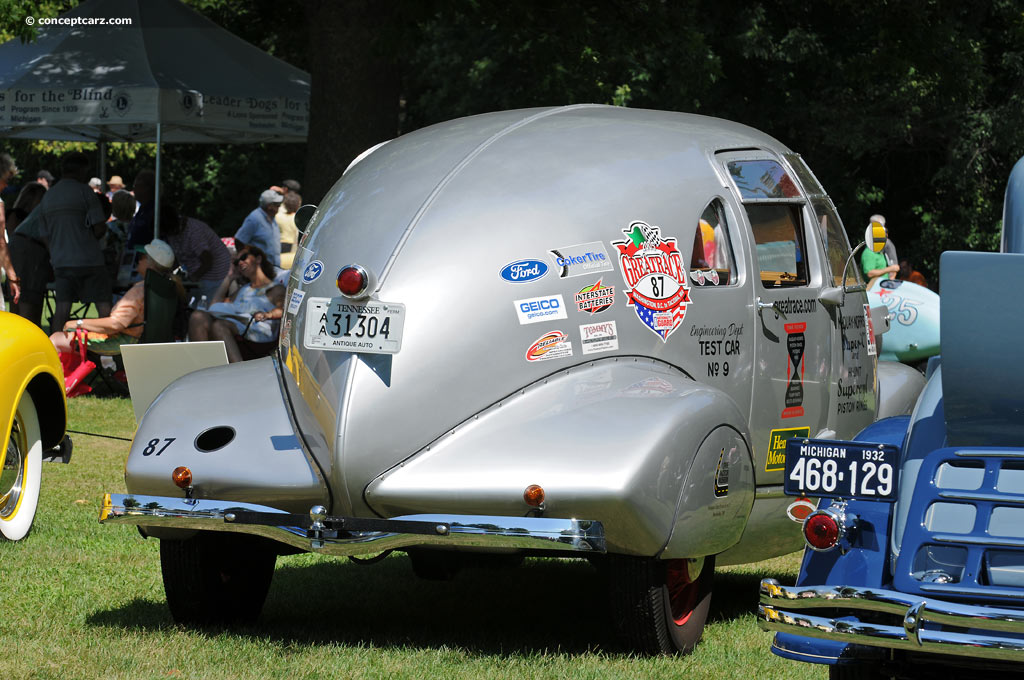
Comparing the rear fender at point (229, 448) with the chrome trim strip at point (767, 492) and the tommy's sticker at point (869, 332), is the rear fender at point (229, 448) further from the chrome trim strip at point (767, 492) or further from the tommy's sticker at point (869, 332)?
the tommy's sticker at point (869, 332)

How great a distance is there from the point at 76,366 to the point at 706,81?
7.94 m

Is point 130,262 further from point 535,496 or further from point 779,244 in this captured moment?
point 535,496

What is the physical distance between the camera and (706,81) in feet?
56.5

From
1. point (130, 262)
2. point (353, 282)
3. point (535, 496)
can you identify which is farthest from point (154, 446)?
point (130, 262)

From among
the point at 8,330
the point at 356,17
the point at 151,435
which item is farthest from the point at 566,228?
the point at 356,17

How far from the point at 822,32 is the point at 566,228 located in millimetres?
24445

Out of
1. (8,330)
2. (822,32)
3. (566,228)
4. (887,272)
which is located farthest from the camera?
(822,32)

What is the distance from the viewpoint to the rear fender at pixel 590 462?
17.7 ft

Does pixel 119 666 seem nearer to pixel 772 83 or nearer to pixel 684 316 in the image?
pixel 684 316

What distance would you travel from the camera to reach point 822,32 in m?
29.0

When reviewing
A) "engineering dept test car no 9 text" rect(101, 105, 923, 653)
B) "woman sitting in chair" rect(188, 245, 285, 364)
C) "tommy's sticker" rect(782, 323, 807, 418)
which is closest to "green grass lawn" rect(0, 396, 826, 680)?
"engineering dept test car no 9 text" rect(101, 105, 923, 653)

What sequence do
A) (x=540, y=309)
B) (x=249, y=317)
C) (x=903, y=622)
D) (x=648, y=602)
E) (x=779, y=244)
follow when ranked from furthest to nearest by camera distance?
(x=249, y=317) < (x=779, y=244) < (x=540, y=309) < (x=648, y=602) < (x=903, y=622)

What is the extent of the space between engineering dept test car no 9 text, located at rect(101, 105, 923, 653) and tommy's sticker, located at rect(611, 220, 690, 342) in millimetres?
10

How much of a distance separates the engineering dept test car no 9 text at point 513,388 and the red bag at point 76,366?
768 centimetres
